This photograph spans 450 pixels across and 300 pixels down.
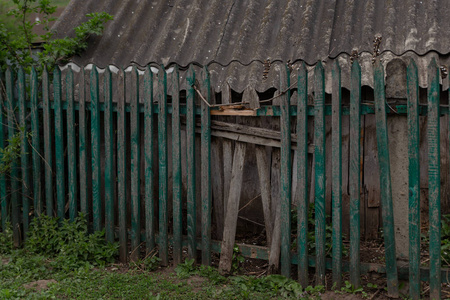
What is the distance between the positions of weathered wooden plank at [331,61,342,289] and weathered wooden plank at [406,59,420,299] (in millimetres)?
538

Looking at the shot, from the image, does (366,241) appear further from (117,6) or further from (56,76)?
(117,6)

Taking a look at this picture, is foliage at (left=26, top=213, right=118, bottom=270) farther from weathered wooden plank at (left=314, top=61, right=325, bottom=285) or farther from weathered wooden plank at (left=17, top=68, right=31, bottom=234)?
weathered wooden plank at (left=314, top=61, right=325, bottom=285)

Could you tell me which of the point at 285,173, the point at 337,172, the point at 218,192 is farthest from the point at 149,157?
the point at 337,172

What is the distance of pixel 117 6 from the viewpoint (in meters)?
6.91

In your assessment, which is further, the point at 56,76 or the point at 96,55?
the point at 96,55

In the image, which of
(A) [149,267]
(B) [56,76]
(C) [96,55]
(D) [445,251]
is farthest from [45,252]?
(D) [445,251]

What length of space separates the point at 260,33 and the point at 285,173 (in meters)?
A: 2.12

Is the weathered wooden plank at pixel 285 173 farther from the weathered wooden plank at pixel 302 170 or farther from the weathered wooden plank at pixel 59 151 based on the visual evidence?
the weathered wooden plank at pixel 59 151

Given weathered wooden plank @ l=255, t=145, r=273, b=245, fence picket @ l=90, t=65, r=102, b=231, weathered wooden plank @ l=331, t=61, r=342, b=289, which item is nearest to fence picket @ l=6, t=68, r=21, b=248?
fence picket @ l=90, t=65, r=102, b=231

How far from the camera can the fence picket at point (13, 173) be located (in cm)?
547

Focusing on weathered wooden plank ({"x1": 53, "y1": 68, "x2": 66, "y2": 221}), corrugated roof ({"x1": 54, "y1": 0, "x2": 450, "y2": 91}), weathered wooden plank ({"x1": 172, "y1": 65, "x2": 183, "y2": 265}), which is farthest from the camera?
weathered wooden plank ({"x1": 53, "y1": 68, "x2": 66, "y2": 221})

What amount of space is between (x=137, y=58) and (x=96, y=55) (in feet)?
1.81

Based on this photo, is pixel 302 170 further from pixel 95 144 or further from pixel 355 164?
pixel 95 144

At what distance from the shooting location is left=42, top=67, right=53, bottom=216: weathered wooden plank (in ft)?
17.4
